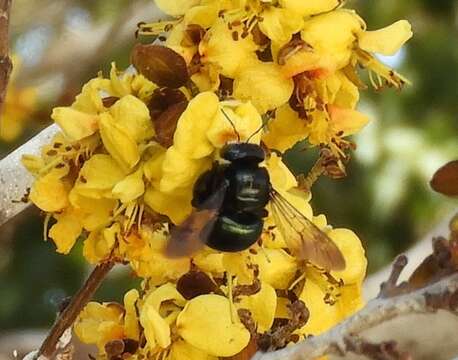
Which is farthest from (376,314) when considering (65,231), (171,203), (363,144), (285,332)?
(363,144)

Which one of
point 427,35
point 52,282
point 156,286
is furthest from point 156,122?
point 427,35

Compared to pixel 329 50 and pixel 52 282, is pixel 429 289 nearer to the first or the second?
pixel 329 50

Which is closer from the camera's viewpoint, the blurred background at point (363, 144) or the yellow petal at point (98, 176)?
the yellow petal at point (98, 176)

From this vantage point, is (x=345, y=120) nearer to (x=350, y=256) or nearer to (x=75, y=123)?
(x=350, y=256)

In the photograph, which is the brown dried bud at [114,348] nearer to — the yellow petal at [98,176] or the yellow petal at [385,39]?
the yellow petal at [98,176]

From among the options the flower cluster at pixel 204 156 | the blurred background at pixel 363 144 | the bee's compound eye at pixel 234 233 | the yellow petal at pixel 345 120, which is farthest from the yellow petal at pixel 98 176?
the blurred background at pixel 363 144
